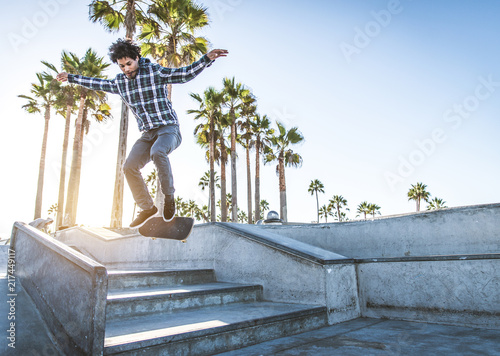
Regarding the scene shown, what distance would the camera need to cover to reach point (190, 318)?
110 inches

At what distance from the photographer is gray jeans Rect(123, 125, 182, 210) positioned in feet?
11.2

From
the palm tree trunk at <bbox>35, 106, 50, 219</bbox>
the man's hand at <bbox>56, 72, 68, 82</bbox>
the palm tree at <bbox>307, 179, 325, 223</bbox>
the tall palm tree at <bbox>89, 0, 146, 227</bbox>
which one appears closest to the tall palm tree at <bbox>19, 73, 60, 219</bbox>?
the palm tree trunk at <bbox>35, 106, 50, 219</bbox>

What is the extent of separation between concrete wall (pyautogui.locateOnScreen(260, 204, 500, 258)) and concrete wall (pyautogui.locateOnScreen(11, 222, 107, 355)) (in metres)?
4.35

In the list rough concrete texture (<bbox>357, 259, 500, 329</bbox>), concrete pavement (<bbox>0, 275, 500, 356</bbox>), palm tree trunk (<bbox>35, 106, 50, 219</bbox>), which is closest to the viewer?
concrete pavement (<bbox>0, 275, 500, 356</bbox>)

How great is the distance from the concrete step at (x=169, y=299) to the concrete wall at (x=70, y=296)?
47 cm

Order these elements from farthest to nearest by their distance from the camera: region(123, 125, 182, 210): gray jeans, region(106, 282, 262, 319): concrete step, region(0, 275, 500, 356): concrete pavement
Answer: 1. region(123, 125, 182, 210): gray jeans
2. region(106, 282, 262, 319): concrete step
3. region(0, 275, 500, 356): concrete pavement

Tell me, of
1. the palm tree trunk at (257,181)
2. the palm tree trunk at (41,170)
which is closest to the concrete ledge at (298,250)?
the palm tree trunk at (257,181)

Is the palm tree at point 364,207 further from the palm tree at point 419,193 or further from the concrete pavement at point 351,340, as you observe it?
the concrete pavement at point 351,340

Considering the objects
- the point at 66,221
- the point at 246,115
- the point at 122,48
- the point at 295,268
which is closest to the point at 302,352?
the point at 295,268

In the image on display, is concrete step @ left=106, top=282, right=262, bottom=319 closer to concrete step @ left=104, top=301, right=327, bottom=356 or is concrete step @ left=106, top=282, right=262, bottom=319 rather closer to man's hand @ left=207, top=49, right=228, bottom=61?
concrete step @ left=104, top=301, right=327, bottom=356

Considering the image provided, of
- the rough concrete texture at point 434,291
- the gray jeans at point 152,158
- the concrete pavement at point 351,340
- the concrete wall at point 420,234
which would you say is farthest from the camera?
the concrete wall at point 420,234

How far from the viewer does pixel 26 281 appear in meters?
3.44

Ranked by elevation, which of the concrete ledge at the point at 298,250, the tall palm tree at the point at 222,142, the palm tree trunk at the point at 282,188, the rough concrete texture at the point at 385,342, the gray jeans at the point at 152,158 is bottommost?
the rough concrete texture at the point at 385,342

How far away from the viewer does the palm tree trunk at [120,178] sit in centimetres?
1252
